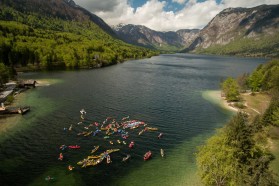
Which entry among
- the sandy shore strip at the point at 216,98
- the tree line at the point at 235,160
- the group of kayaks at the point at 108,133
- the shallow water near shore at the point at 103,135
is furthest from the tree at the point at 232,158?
the sandy shore strip at the point at 216,98

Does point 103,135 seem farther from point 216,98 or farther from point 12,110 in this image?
point 216,98

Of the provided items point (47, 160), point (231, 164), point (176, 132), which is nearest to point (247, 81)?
point (176, 132)

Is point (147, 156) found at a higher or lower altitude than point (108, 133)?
lower

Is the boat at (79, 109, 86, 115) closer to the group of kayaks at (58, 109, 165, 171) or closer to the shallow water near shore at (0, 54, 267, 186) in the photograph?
the group of kayaks at (58, 109, 165, 171)

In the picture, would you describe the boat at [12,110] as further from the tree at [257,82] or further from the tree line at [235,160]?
the tree at [257,82]

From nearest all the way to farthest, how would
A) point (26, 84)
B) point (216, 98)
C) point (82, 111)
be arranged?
point (82, 111)
point (216, 98)
point (26, 84)

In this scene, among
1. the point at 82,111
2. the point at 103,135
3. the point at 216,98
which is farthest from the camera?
the point at 216,98

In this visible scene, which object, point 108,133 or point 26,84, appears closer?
point 108,133

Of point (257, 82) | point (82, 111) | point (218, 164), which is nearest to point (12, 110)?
point (82, 111)

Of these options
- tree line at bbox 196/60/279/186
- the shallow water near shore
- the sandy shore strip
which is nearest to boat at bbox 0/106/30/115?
the shallow water near shore
